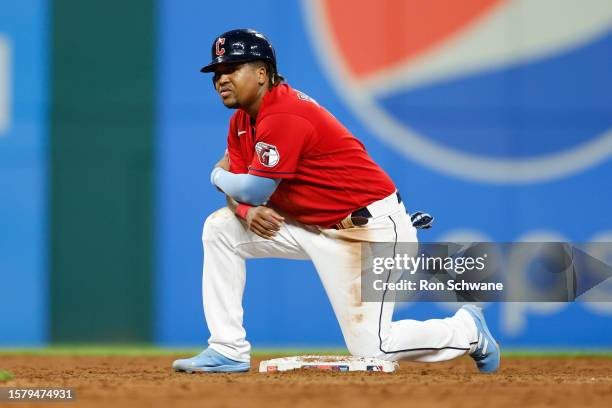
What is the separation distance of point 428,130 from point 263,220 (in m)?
3.60

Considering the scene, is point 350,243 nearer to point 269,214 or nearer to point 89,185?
point 269,214

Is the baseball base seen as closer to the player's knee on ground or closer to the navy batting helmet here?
the player's knee on ground

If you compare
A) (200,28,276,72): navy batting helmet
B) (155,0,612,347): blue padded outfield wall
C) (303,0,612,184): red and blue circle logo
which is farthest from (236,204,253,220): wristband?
(303,0,612,184): red and blue circle logo

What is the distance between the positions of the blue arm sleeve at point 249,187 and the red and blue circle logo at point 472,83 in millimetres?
3454

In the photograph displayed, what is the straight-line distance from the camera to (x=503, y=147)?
835 cm

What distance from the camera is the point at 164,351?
773 cm

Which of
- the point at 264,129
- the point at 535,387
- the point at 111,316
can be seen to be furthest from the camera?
the point at 111,316

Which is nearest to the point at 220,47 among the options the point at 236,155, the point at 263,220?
the point at 236,155

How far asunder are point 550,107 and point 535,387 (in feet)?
14.5

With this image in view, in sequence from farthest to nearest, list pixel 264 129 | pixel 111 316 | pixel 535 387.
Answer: pixel 111 316 < pixel 264 129 < pixel 535 387

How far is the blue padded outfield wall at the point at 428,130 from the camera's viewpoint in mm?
8266

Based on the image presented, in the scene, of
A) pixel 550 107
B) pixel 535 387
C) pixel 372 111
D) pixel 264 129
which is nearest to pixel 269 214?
pixel 264 129

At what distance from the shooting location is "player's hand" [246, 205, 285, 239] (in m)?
5.00

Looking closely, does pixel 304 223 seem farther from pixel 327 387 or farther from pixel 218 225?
pixel 327 387
